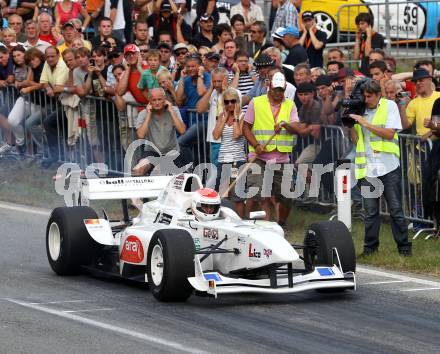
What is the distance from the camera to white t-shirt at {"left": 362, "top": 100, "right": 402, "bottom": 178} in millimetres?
13797

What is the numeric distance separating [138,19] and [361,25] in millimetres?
4603

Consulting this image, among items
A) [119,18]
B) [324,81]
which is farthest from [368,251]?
[119,18]

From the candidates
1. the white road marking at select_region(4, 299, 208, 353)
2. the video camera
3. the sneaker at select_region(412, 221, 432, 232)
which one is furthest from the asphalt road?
the sneaker at select_region(412, 221, 432, 232)

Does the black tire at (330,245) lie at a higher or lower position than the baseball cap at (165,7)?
lower

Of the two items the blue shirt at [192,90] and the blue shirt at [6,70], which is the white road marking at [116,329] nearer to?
the blue shirt at [192,90]

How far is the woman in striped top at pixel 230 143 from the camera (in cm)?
1584

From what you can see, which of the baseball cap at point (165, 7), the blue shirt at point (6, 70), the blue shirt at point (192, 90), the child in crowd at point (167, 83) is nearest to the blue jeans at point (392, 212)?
the blue shirt at point (192, 90)

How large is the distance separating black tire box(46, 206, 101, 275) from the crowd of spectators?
2.24m

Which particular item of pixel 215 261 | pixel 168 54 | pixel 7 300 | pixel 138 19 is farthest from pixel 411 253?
pixel 138 19

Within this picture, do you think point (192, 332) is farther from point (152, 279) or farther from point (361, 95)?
point (361, 95)

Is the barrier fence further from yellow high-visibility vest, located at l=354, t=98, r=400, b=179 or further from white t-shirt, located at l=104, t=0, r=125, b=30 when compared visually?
white t-shirt, located at l=104, t=0, r=125, b=30

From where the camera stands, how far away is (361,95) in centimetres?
1387

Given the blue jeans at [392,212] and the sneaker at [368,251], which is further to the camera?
the sneaker at [368,251]

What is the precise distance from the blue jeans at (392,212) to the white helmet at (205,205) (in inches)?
87.5
